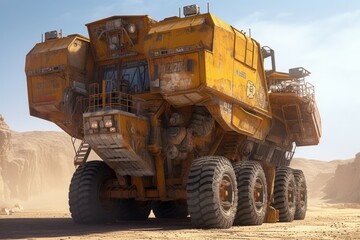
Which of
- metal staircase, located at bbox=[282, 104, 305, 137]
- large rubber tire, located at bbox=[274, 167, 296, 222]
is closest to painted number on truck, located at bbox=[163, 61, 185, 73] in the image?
metal staircase, located at bbox=[282, 104, 305, 137]

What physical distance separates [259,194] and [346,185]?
49339mm

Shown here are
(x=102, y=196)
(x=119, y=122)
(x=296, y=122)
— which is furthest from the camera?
(x=296, y=122)

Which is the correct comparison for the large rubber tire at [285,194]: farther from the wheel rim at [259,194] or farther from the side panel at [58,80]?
the side panel at [58,80]

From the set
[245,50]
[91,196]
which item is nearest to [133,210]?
[91,196]

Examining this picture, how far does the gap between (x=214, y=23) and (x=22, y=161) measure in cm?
5053

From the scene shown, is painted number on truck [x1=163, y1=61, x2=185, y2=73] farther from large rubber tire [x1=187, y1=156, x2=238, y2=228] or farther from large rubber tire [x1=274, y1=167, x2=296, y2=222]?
large rubber tire [x1=274, y1=167, x2=296, y2=222]

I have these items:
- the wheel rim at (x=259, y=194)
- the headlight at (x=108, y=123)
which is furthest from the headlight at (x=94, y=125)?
the wheel rim at (x=259, y=194)

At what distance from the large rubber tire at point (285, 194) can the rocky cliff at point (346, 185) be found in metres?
38.3

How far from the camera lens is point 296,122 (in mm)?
17781

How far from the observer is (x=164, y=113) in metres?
13.2

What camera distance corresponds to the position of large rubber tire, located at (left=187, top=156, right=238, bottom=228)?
1145 centimetres

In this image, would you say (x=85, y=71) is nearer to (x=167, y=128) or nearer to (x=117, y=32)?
(x=117, y=32)

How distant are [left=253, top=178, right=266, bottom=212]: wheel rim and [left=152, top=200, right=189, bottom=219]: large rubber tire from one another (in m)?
4.30

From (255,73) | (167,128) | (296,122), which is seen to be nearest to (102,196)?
(167,128)
